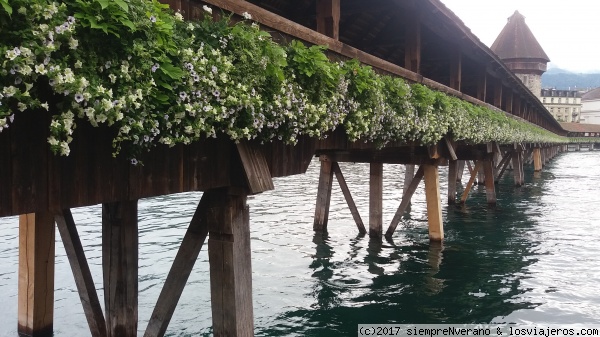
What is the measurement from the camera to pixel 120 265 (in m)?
5.25

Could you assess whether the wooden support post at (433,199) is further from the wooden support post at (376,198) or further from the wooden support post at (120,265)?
the wooden support post at (120,265)

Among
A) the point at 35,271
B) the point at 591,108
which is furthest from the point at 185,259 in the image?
the point at 591,108

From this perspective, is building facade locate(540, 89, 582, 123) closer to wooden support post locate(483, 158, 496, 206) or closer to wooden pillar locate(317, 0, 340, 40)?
wooden support post locate(483, 158, 496, 206)

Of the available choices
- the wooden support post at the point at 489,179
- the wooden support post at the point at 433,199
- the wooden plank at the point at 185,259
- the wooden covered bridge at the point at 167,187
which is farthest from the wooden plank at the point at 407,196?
the wooden plank at the point at 185,259

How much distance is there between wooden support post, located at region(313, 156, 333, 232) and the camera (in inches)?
459

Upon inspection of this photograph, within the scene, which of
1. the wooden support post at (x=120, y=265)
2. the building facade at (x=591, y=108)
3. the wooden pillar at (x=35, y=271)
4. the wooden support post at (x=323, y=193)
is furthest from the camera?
the building facade at (x=591, y=108)

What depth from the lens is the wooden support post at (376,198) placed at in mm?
10703

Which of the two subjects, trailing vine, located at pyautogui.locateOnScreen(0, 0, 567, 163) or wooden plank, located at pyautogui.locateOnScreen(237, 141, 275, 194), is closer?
trailing vine, located at pyautogui.locateOnScreen(0, 0, 567, 163)

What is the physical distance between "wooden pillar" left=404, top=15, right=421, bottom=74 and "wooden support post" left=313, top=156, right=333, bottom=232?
369cm

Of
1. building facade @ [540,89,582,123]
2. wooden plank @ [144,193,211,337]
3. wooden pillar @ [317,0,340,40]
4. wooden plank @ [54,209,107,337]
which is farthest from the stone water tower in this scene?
wooden plank @ [144,193,211,337]

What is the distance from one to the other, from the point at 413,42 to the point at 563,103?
105259 mm

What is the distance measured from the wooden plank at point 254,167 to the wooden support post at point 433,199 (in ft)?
22.5

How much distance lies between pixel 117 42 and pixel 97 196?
832mm

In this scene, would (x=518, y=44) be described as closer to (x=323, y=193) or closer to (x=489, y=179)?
(x=489, y=179)
